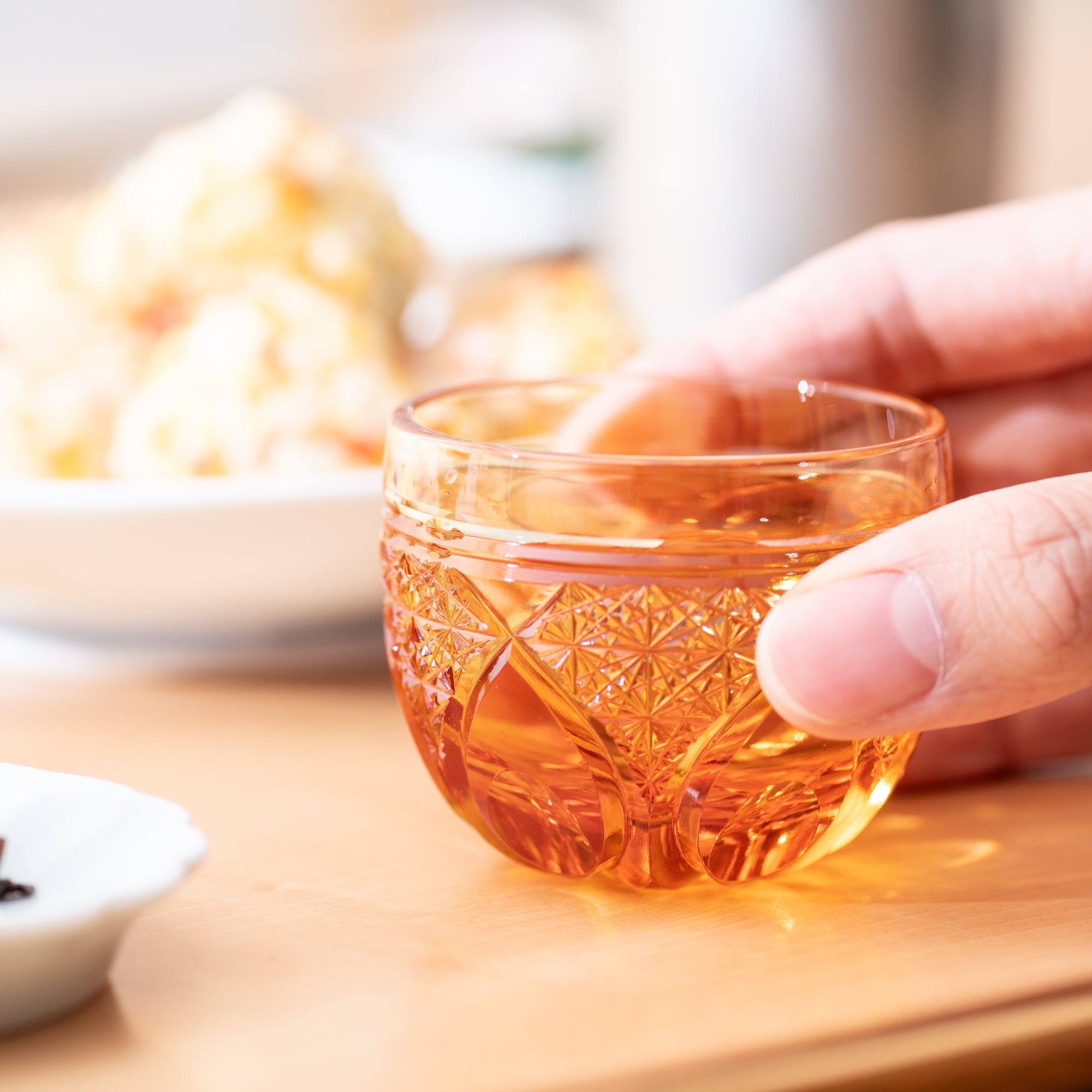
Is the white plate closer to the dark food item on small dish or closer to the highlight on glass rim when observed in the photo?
the highlight on glass rim

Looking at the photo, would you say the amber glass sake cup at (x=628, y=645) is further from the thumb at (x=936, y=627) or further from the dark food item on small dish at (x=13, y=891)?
the dark food item on small dish at (x=13, y=891)

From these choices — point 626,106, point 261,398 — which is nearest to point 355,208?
point 261,398

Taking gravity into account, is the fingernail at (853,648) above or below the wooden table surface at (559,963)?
above

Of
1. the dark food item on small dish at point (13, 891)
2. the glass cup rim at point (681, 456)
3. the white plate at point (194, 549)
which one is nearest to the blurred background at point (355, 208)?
the white plate at point (194, 549)

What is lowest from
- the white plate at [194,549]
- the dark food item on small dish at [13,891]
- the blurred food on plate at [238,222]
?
the dark food item on small dish at [13,891]

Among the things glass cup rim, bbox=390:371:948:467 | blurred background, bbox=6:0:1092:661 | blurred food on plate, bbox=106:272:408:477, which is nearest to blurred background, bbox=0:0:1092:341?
blurred background, bbox=6:0:1092:661

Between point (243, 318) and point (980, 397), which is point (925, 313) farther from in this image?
point (243, 318)
